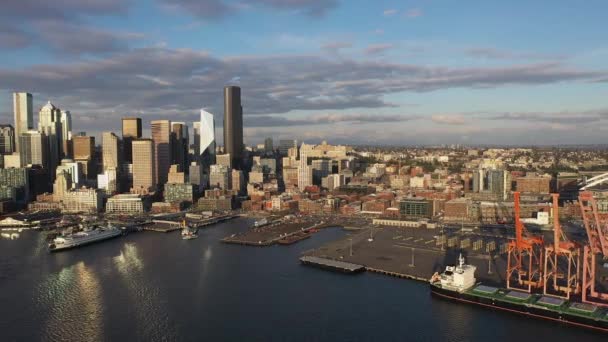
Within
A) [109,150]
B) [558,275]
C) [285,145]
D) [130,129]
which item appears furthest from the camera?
[285,145]

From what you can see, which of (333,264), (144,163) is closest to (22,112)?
(144,163)

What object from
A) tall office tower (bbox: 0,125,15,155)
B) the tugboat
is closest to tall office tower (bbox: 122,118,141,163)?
tall office tower (bbox: 0,125,15,155)

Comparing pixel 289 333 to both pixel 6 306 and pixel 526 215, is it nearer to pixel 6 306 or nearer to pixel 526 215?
pixel 6 306

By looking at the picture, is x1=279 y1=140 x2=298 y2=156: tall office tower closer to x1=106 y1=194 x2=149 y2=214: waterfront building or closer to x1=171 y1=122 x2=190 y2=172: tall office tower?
x1=171 y1=122 x2=190 y2=172: tall office tower

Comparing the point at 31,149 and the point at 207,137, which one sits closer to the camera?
the point at 31,149

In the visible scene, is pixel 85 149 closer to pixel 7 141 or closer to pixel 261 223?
pixel 7 141

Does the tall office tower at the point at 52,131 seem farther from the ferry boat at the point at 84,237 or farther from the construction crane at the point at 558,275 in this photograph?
the construction crane at the point at 558,275

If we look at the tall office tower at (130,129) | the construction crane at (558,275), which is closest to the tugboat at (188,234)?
the construction crane at (558,275)
